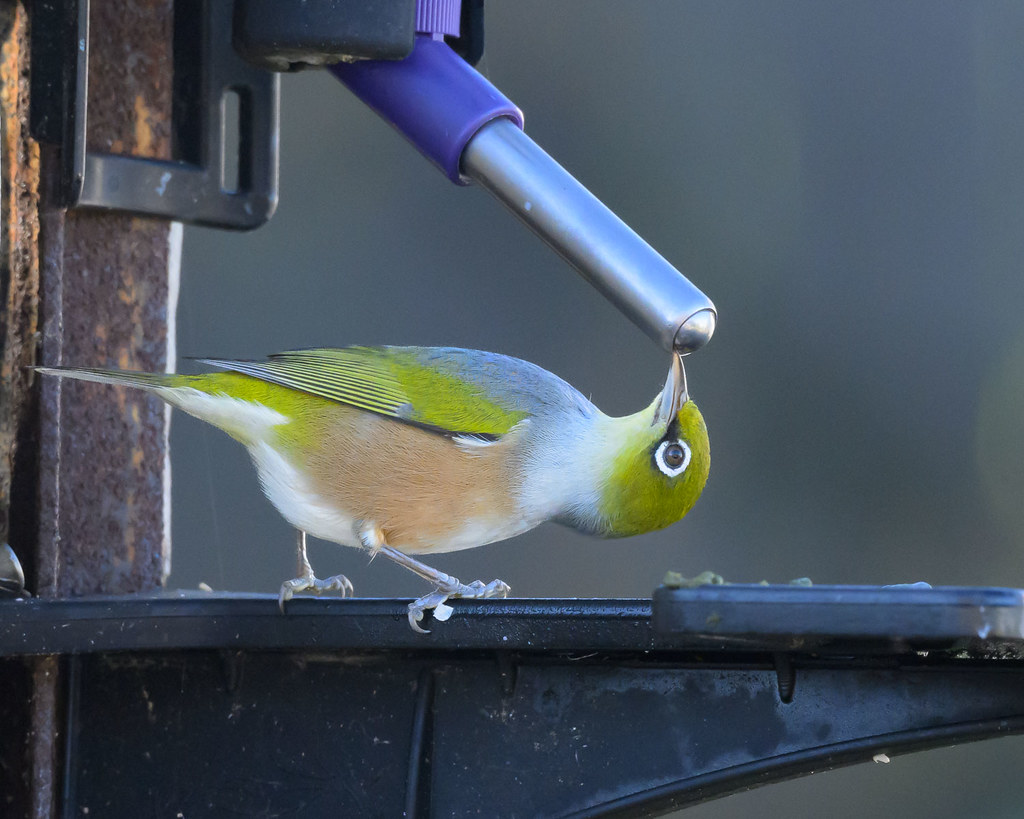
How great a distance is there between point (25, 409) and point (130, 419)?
13.2 inches

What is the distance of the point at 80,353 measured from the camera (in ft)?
9.96

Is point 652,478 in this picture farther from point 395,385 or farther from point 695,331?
point 695,331

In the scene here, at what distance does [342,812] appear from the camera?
2643 millimetres

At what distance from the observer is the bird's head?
11.5 ft

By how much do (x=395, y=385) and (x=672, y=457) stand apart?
0.68 metres

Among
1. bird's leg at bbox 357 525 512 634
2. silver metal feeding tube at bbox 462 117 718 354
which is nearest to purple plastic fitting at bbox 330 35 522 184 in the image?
silver metal feeding tube at bbox 462 117 718 354

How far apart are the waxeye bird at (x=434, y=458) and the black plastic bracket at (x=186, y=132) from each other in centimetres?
45

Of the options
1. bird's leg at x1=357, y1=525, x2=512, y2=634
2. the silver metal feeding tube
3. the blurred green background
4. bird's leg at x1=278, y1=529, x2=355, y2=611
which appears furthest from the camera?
the blurred green background

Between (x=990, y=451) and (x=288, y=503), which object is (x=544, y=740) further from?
(x=990, y=451)

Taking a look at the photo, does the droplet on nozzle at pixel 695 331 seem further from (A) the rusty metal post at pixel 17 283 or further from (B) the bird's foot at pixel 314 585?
(A) the rusty metal post at pixel 17 283

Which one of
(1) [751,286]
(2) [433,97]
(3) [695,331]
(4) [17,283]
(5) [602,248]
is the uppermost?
(1) [751,286]

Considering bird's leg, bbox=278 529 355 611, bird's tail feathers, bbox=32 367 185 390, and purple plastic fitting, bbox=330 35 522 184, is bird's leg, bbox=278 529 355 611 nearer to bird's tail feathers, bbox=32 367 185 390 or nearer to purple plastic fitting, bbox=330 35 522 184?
bird's tail feathers, bbox=32 367 185 390

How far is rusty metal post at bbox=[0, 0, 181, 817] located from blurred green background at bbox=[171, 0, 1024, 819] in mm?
3745

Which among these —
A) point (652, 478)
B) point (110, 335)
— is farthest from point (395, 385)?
point (110, 335)
